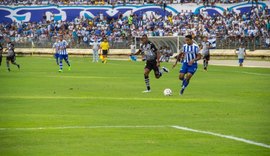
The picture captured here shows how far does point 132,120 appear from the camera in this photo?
21359mm

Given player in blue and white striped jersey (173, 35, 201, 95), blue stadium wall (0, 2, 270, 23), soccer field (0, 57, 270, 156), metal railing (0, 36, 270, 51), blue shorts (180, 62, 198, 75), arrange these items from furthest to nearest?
1. blue stadium wall (0, 2, 270, 23)
2. metal railing (0, 36, 270, 51)
3. blue shorts (180, 62, 198, 75)
4. player in blue and white striped jersey (173, 35, 201, 95)
5. soccer field (0, 57, 270, 156)

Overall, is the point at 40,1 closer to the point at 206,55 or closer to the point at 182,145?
the point at 206,55

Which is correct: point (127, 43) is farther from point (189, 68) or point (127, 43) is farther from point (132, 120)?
point (132, 120)

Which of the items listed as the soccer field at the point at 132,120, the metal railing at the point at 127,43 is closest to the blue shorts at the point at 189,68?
the soccer field at the point at 132,120

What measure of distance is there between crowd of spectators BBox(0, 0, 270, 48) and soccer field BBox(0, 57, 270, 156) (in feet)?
112

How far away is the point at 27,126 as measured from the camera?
19.8 metres

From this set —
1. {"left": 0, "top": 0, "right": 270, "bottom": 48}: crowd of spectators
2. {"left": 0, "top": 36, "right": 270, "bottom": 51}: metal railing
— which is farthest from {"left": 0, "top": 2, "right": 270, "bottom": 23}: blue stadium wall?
{"left": 0, "top": 36, "right": 270, "bottom": 51}: metal railing

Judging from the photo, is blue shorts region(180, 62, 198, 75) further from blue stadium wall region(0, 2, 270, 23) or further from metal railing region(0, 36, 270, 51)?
blue stadium wall region(0, 2, 270, 23)

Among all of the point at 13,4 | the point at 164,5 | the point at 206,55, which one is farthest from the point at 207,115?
the point at 13,4

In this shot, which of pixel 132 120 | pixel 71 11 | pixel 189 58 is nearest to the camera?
pixel 132 120

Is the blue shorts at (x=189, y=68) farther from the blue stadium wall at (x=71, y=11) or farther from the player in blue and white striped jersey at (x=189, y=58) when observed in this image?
the blue stadium wall at (x=71, y=11)

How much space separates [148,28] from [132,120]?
58507 millimetres

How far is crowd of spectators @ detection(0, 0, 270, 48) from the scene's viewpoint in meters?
71.2

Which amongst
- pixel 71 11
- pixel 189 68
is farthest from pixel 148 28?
pixel 189 68
